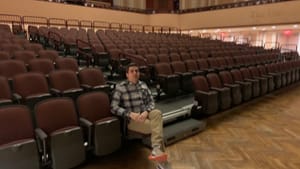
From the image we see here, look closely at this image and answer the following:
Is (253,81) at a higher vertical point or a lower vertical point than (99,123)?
higher

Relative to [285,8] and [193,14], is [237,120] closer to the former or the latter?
[285,8]

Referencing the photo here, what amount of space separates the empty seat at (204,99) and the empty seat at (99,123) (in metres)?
→ 1.46

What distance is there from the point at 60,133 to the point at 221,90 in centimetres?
251

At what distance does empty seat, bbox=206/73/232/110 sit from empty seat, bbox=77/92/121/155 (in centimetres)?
190

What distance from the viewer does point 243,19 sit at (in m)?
12.1

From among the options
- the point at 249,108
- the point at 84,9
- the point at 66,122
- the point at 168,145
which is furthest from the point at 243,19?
the point at 66,122

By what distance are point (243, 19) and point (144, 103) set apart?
447 inches

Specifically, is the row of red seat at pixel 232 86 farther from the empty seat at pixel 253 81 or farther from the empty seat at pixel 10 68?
the empty seat at pixel 10 68

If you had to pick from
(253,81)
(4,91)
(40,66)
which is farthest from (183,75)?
(4,91)

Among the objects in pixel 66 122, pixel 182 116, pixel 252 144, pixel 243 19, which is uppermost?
pixel 243 19

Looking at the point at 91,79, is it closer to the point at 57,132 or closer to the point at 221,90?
the point at 57,132

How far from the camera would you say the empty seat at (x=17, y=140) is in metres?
1.68

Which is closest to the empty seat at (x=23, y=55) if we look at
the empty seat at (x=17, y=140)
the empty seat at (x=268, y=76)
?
the empty seat at (x=17, y=140)

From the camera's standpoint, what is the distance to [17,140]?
1856mm
